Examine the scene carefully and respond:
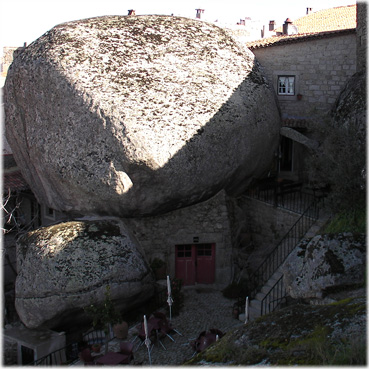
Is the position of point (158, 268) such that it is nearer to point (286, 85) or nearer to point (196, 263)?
point (196, 263)

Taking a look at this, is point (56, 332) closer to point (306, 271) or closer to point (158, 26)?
point (306, 271)

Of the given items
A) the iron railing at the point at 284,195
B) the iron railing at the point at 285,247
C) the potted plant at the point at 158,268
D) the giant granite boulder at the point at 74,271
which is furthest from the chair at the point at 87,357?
the iron railing at the point at 284,195

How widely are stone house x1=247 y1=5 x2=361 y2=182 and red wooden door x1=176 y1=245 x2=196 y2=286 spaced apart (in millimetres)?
4663

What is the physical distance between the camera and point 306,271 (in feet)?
36.8

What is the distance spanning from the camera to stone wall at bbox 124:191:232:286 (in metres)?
15.2

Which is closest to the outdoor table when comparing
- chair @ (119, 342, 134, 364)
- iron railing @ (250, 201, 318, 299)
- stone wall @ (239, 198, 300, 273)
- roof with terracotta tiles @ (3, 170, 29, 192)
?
chair @ (119, 342, 134, 364)

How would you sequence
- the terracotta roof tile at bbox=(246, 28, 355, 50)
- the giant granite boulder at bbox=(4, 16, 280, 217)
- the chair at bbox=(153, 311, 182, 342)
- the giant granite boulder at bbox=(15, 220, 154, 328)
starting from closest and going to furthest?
the chair at bbox=(153, 311, 182, 342)
the giant granite boulder at bbox=(15, 220, 154, 328)
the giant granite boulder at bbox=(4, 16, 280, 217)
the terracotta roof tile at bbox=(246, 28, 355, 50)

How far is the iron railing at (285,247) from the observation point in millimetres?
14930

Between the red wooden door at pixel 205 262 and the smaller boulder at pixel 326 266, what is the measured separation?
446 cm

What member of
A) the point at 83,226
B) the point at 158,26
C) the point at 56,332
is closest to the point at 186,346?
the point at 56,332

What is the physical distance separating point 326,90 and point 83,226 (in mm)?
9099

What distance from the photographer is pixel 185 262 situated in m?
15.9

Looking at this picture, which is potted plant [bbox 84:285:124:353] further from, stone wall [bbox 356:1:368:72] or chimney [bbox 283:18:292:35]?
chimney [bbox 283:18:292:35]

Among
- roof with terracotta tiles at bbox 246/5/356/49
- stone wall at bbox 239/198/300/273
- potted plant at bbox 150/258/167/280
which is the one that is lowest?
potted plant at bbox 150/258/167/280
